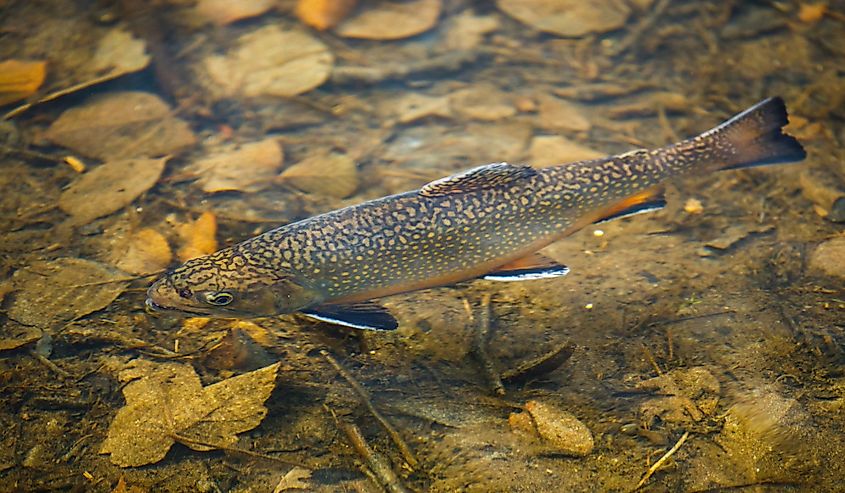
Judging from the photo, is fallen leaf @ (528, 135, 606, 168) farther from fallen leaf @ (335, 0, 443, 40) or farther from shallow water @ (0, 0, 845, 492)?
fallen leaf @ (335, 0, 443, 40)

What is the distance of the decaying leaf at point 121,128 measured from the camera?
5.78m

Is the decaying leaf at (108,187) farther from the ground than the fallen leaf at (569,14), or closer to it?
closer to it

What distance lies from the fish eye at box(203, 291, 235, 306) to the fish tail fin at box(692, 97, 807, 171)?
11.3ft

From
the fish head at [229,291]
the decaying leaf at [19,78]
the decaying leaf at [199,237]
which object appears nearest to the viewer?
the fish head at [229,291]

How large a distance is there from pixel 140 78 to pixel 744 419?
6.40 m

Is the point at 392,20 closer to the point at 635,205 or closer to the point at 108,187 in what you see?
the point at 108,187

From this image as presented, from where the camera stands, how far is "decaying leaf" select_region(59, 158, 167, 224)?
5.03 m

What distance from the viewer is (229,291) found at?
151 inches

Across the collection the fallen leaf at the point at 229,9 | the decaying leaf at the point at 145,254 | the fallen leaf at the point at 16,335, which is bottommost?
the fallen leaf at the point at 16,335

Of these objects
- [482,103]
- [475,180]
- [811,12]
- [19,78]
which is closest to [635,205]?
[475,180]

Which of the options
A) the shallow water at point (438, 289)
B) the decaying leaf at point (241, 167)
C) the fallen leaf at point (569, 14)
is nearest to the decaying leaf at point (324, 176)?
the shallow water at point (438, 289)

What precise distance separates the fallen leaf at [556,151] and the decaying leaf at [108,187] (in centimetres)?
345

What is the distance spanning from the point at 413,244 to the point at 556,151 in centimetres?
259

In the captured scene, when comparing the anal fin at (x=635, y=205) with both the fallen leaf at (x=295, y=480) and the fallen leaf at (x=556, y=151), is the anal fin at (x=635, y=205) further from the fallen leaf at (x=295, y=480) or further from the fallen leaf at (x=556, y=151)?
the fallen leaf at (x=295, y=480)
